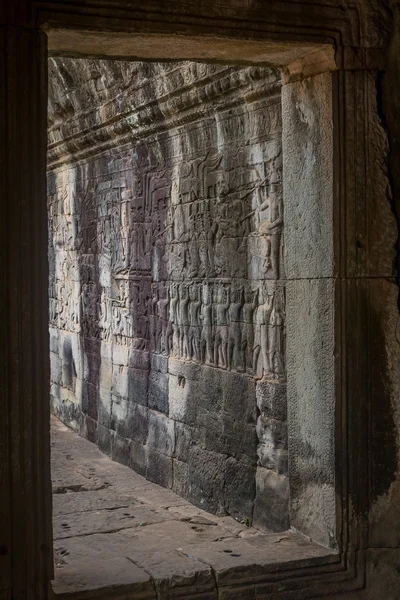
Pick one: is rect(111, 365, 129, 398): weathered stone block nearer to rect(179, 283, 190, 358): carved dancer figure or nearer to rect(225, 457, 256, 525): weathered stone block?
rect(179, 283, 190, 358): carved dancer figure

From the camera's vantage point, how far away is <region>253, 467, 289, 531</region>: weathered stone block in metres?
6.23

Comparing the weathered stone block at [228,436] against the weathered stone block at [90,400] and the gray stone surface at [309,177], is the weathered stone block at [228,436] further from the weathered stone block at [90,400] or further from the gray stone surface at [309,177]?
the weathered stone block at [90,400]

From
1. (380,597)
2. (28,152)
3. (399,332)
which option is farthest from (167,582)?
(28,152)

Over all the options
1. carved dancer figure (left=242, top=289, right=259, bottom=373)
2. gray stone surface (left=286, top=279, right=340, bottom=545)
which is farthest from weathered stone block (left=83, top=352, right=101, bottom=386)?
gray stone surface (left=286, top=279, right=340, bottom=545)

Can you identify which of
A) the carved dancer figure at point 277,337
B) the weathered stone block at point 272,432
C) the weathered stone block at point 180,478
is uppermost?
the carved dancer figure at point 277,337

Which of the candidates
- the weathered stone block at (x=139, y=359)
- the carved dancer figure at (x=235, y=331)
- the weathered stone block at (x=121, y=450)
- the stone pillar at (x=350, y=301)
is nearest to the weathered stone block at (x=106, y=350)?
the weathered stone block at (x=139, y=359)

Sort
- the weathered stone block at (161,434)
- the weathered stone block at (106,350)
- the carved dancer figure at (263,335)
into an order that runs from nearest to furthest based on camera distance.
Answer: the carved dancer figure at (263,335) → the weathered stone block at (161,434) → the weathered stone block at (106,350)

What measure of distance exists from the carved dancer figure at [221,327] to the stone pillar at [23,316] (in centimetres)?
300

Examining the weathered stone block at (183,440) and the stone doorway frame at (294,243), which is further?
the weathered stone block at (183,440)

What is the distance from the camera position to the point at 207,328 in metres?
7.42

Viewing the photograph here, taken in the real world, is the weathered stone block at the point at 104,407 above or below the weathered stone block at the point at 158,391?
below

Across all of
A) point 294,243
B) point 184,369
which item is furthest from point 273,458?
point 294,243

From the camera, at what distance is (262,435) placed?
21.6 feet

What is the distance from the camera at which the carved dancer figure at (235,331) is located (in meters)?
6.90
